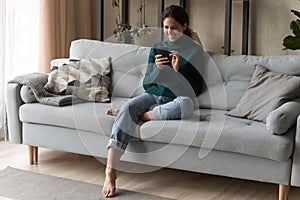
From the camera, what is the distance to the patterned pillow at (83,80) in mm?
3715

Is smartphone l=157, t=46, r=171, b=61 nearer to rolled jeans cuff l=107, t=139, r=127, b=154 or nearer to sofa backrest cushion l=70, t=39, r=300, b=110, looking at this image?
sofa backrest cushion l=70, t=39, r=300, b=110

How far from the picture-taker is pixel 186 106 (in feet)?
10.8

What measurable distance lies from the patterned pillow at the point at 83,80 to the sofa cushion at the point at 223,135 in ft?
2.05

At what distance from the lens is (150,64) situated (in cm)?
358

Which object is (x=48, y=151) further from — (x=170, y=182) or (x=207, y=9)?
(x=207, y=9)

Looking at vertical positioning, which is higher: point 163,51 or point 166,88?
point 163,51

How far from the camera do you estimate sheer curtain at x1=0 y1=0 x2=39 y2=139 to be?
14.3 feet

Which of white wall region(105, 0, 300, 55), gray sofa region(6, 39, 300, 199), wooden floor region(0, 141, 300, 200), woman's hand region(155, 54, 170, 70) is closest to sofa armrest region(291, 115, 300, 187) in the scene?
gray sofa region(6, 39, 300, 199)

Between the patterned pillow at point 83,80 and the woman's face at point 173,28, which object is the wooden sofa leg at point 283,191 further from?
the patterned pillow at point 83,80

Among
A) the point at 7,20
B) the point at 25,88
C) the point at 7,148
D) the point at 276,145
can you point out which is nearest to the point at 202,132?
the point at 276,145

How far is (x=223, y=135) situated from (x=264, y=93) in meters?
0.47

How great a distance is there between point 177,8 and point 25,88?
1.13 meters

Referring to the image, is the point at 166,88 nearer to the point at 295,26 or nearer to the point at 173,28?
the point at 173,28

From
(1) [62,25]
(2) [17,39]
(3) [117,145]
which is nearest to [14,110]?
(3) [117,145]
